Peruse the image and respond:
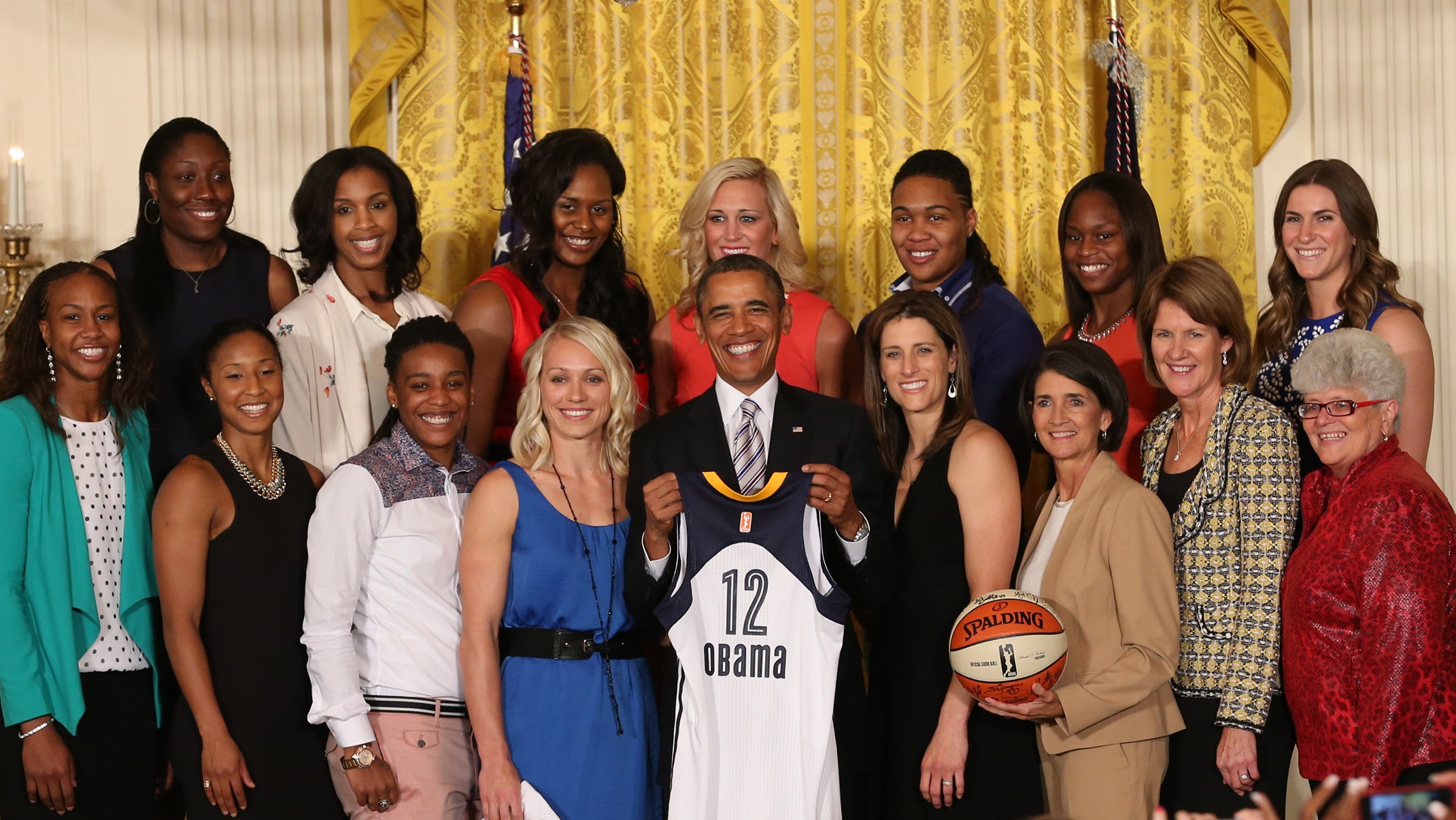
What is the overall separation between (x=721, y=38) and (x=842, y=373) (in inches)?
81.0

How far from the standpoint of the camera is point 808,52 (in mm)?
5562

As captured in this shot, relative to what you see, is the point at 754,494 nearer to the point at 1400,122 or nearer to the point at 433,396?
the point at 433,396

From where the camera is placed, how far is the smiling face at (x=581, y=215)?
4.22 metres

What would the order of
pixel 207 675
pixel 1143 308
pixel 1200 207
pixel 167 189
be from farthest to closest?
pixel 1200 207 → pixel 167 189 → pixel 1143 308 → pixel 207 675

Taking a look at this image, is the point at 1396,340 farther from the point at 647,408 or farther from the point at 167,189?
the point at 167,189

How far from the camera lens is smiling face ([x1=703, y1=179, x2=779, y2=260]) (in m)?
4.23

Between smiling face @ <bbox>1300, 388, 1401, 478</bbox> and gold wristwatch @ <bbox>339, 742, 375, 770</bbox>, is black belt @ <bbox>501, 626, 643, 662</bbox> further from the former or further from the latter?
smiling face @ <bbox>1300, 388, 1401, 478</bbox>

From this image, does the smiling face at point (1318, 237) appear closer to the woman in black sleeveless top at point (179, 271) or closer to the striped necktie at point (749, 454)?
the striped necktie at point (749, 454)

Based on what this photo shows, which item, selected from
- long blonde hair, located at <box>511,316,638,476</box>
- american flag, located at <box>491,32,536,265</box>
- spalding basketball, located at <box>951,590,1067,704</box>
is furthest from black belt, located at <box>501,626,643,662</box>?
american flag, located at <box>491,32,536,265</box>

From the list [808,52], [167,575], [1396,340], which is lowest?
[167,575]

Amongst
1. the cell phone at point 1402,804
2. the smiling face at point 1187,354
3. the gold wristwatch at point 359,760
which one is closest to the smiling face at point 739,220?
the smiling face at point 1187,354

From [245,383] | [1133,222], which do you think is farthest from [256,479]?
[1133,222]

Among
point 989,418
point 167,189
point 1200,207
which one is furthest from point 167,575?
point 1200,207

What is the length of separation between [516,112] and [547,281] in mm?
1169
